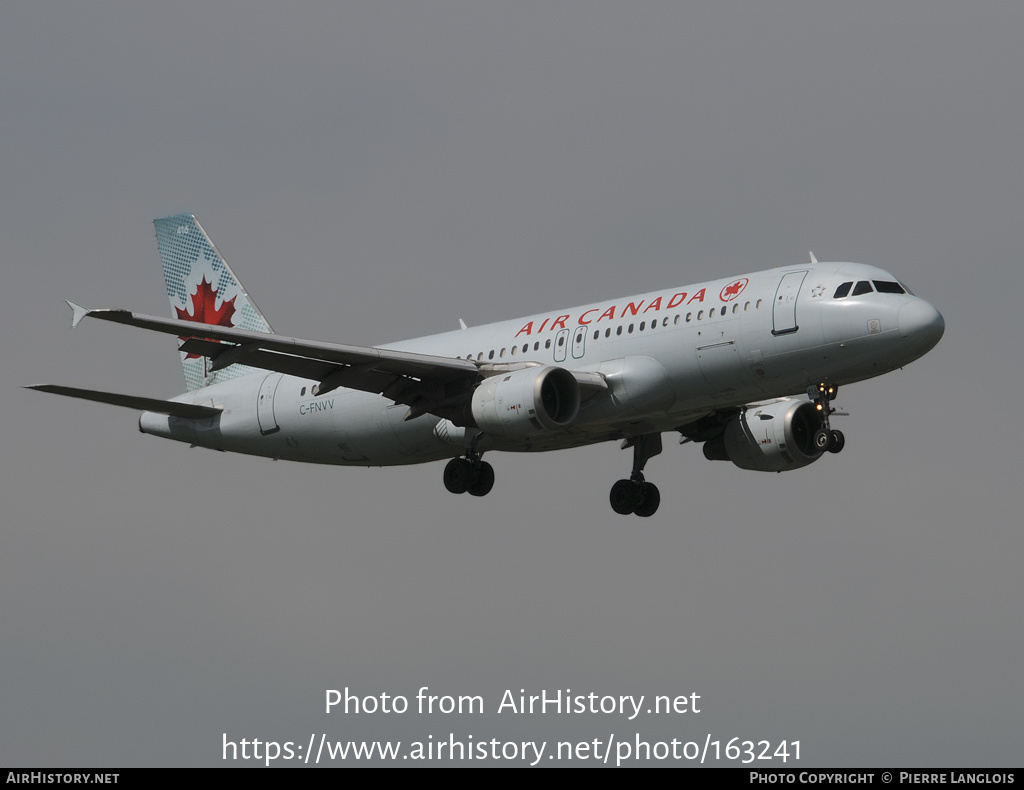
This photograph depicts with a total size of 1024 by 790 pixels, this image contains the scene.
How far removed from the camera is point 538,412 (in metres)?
42.5

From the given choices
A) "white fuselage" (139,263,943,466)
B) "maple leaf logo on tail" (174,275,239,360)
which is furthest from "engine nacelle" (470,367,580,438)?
"maple leaf logo on tail" (174,275,239,360)

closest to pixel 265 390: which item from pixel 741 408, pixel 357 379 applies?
pixel 357 379

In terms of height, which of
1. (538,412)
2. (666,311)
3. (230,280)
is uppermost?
(230,280)

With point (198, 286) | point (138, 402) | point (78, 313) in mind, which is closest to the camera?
point (78, 313)

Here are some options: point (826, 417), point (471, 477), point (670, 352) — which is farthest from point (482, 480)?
point (826, 417)

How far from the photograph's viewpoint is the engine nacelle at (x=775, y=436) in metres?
47.3

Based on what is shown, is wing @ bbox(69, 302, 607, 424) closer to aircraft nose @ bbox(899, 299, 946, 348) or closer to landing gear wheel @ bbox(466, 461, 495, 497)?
landing gear wheel @ bbox(466, 461, 495, 497)

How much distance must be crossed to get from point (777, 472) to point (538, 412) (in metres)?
8.78

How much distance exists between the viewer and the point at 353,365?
4444 centimetres

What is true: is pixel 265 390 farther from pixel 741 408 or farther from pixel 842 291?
pixel 842 291

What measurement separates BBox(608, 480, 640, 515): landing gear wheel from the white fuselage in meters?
3.15

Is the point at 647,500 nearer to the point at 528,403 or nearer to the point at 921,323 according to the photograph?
the point at 528,403

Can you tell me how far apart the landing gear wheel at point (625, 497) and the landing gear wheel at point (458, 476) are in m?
4.90

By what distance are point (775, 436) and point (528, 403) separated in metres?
8.12
